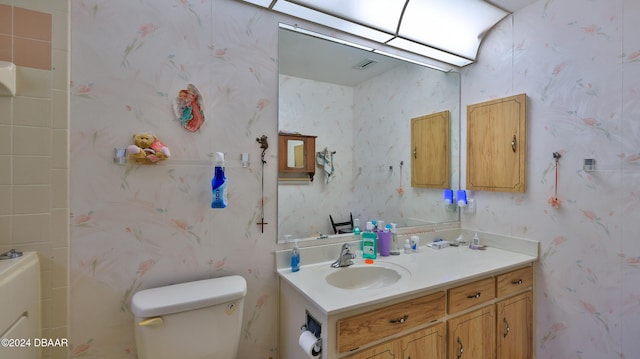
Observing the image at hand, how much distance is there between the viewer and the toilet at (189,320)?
1051 millimetres

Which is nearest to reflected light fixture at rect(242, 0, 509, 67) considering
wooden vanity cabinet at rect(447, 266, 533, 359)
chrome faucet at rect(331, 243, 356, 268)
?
chrome faucet at rect(331, 243, 356, 268)

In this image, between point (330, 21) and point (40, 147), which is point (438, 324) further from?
point (40, 147)

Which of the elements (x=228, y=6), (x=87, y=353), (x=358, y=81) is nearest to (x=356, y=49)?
(x=358, y=81)

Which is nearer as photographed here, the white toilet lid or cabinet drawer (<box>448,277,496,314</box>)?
the white toilet lid

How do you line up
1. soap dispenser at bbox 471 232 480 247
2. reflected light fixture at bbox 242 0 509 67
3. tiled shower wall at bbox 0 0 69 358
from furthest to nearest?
soap dispenser at bbox 471 232 480 247 → reflected light fixture at bbox 242 0 509 67 → tiled shower wall at bbox 0 0 69 358

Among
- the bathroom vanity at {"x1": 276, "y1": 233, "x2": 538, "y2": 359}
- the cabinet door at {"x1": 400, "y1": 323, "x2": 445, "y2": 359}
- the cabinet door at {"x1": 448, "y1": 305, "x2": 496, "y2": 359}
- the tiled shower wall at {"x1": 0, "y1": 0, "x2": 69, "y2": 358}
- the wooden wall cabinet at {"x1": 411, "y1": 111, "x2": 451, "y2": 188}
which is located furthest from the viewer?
the wooden wall cabinet at {"x1": 411, "y1": 111, "x2": 451, "y2": 188}

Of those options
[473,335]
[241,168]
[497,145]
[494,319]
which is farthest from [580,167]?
[241,168]

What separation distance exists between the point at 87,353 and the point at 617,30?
114 inches

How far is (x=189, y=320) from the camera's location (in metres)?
1.11

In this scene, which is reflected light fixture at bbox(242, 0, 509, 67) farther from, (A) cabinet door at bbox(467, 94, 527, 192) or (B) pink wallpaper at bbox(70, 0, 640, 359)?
(A) cabinet door at bbox(467, 94, 527, 192)

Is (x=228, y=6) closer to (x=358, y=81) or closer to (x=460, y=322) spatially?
(x=358, y=81)

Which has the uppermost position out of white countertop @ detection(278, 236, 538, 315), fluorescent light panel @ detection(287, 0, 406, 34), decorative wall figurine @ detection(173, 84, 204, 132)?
fluorescent light panel @ detection(287, 0, 406, 34)

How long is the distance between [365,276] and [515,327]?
3.13 feet

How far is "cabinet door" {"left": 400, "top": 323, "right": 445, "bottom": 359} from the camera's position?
122 centimetres
